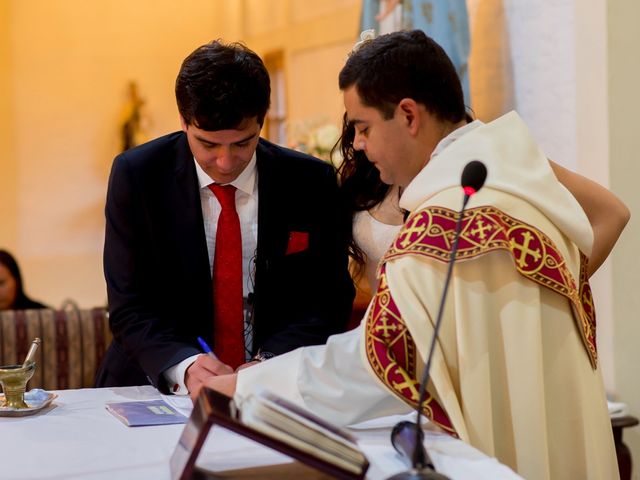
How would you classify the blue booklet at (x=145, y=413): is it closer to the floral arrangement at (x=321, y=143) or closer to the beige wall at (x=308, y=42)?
the floral arrangement at (x=321, y=143)

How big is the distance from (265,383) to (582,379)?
2.30ft

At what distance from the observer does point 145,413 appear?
7.55 feet

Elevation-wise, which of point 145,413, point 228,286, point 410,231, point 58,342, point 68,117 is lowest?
point 58,342

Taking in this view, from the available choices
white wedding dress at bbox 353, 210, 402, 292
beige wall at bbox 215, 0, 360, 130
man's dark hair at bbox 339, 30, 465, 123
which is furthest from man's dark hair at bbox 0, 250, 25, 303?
man's dark hair at bbox 339, 30, 465, 123

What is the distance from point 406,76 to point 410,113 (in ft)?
0.29

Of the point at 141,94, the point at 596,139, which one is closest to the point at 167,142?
the point at 596,139

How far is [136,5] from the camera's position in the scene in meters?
9.27

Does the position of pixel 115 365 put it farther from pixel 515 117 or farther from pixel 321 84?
pixel 321 84

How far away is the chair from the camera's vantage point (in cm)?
439

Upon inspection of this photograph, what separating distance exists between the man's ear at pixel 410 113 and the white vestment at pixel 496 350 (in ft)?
0.56

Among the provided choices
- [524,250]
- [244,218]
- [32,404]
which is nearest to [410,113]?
[524,250]

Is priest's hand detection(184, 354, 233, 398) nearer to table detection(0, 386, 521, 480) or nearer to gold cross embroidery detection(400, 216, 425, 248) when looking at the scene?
Result: table detection(0, 386, 521, 480)

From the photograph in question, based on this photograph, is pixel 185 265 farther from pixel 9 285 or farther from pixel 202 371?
pixel 9 285

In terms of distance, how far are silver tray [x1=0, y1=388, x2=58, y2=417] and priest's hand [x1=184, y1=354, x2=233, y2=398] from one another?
0.34 m
